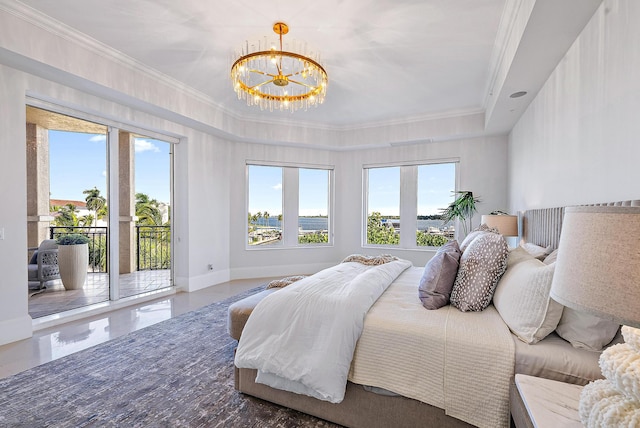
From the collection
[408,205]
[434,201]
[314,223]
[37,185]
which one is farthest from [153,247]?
[434,201]

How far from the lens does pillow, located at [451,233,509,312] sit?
6.20ft

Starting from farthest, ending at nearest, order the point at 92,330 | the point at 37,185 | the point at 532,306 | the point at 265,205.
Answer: the point at 265,205 → the point at 37,185 → the point at 92,330 → the point at 532,306

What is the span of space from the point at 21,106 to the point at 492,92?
5.20 meters

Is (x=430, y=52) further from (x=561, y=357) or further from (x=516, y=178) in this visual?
(x=561, y=357)

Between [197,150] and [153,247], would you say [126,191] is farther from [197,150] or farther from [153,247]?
[197,150]

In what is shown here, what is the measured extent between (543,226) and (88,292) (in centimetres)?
539

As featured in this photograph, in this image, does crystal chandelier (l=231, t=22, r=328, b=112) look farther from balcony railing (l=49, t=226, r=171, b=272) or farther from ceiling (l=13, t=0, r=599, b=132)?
balcony railing (l=49, t=226, r=171, b=272)

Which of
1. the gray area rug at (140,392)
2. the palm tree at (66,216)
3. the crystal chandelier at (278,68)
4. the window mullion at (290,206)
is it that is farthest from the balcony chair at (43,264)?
the window mullion at (290,206)

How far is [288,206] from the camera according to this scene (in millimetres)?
6223

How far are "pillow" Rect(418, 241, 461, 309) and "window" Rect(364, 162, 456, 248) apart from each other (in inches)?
152

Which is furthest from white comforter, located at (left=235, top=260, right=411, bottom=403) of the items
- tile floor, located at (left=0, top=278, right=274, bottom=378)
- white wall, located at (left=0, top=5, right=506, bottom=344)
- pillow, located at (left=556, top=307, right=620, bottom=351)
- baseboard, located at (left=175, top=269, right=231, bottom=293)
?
baseboard, located at (left=175, top=269, right=231, bottom=293)

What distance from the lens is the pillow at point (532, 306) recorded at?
1.46 metres

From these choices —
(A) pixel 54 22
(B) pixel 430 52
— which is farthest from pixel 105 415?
(B) pixel 430 52

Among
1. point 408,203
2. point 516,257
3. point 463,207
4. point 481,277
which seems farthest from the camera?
point 408,203
